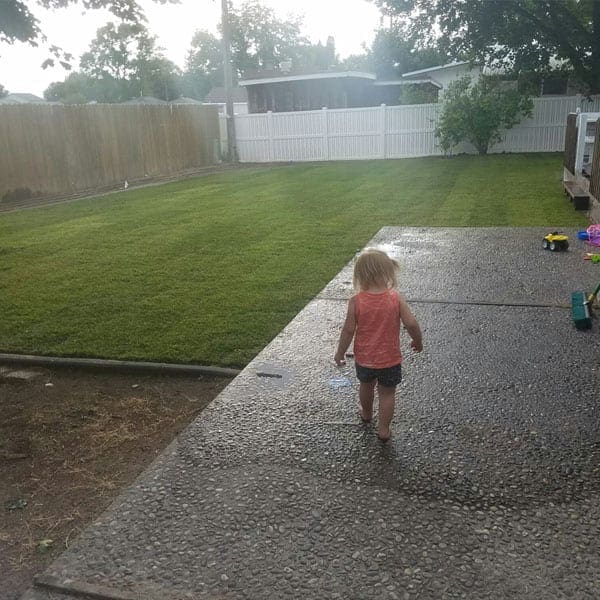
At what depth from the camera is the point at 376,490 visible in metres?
2.57

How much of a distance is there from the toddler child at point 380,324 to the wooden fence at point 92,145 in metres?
12.8

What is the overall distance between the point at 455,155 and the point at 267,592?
19.2 meters

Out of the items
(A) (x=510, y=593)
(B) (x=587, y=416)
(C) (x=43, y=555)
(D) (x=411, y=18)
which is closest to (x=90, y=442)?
(C) (x=43, y=555)

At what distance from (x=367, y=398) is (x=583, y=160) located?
920cm

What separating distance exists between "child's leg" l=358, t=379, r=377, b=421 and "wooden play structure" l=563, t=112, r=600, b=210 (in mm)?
6395

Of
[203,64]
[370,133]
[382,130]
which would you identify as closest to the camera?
[382,130]

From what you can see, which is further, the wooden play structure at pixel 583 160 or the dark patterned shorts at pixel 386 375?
the wooden play structure at pixel 583 160

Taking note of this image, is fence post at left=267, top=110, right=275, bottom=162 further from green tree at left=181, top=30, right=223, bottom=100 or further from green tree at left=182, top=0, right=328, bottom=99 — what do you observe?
green tree at left=181, top=30, right=223, bottom=100

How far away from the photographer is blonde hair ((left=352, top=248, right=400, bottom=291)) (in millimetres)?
2846

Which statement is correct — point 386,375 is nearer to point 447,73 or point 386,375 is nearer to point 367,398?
point 367,398

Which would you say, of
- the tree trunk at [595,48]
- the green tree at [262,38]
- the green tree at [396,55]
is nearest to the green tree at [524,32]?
the tree trunk at [595,48]

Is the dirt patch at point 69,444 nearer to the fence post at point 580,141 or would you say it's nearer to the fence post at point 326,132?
the fence post at point 580,141

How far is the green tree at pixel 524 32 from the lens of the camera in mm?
18672

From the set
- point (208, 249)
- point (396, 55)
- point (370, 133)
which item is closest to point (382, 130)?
point (370, 133)
